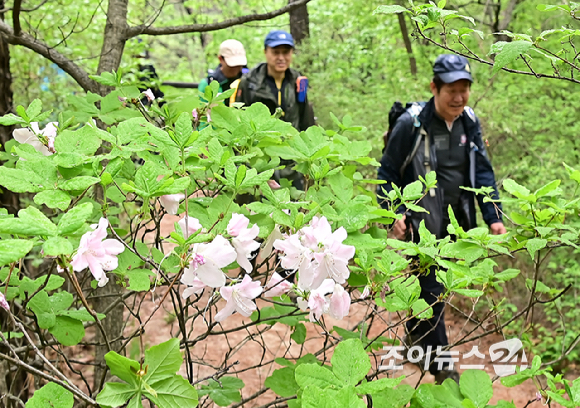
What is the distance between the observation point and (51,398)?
104 cm

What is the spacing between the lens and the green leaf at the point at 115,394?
928 millimetres

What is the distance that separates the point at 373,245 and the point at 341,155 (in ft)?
1.25

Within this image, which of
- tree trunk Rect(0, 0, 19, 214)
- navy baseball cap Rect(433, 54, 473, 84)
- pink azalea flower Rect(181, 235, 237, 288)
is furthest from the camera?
navy baseball cap Rect(433, 54, 473, 84)

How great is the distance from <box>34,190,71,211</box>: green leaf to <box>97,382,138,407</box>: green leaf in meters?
0.35

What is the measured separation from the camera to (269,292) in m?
1.37

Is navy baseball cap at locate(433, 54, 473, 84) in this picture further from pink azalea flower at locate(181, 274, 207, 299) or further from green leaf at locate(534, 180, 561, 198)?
pink azalea flower at locate(181, 274, 207, 299)

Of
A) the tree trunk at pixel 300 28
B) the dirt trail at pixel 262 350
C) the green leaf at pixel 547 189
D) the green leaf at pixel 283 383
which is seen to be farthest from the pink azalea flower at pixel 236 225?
the tree trunk at pixel 300 28

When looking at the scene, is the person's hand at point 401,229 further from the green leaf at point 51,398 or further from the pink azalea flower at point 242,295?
the green leaf at point 51,398

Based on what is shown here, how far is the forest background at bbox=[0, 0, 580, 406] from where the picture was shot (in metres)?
4.70

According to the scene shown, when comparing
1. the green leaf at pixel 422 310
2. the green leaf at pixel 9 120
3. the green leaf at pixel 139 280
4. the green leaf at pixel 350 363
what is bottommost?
the green leaf at pixel 422 310

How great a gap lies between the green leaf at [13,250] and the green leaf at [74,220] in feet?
0.20

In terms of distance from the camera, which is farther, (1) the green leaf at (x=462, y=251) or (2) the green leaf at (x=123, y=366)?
(1) the green leaf at (x=462, y=251)

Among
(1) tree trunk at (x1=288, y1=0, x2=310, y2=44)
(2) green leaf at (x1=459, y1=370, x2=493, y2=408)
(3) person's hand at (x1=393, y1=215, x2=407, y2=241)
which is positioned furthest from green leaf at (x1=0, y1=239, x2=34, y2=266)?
(1) tree trunk at (x1=288, y1=0, x2=310, y2=44)

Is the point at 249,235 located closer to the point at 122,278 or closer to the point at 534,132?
the point at 122,278
